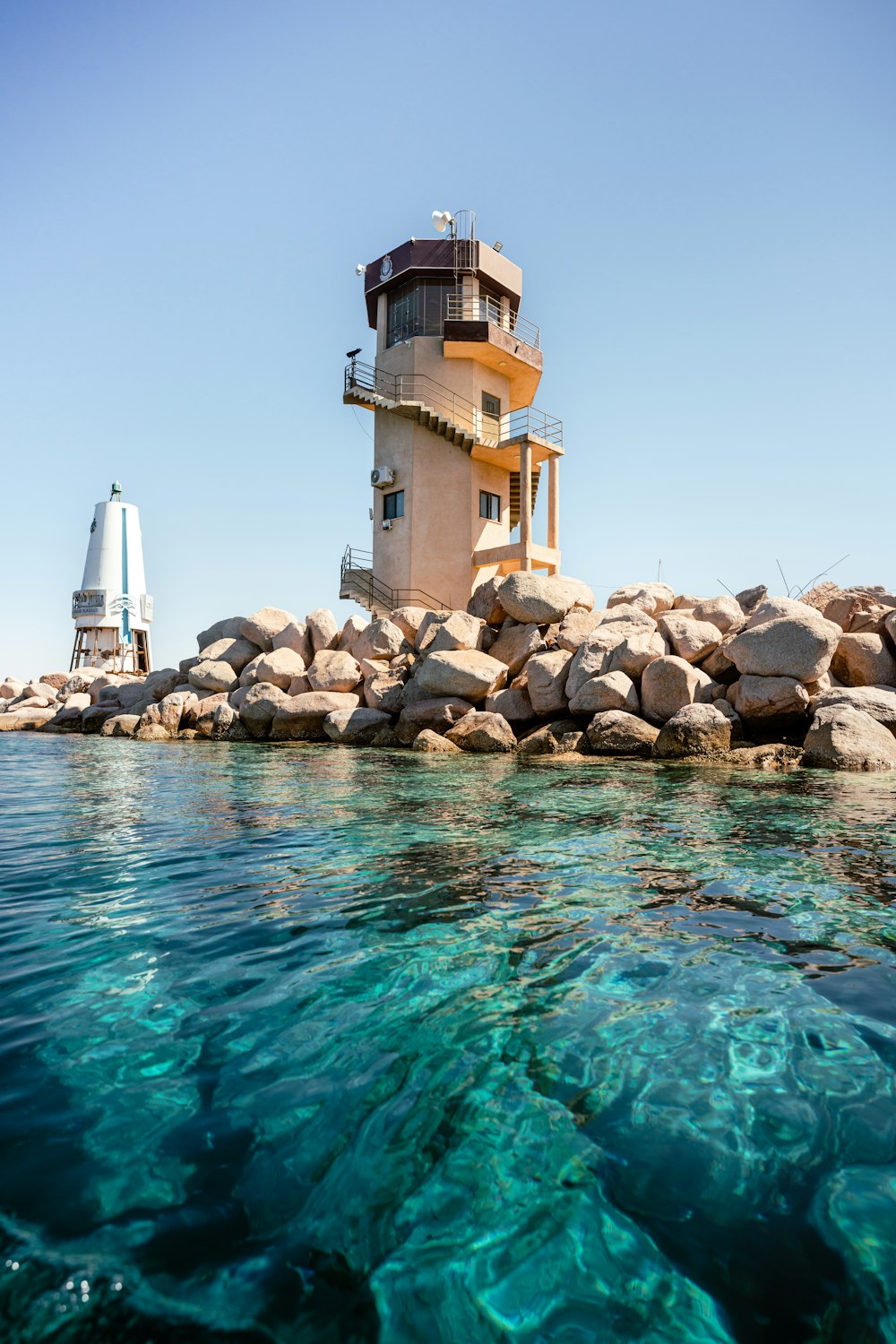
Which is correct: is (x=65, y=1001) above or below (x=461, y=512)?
below

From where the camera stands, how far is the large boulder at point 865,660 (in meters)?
13.8

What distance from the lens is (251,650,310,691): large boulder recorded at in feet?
63.8

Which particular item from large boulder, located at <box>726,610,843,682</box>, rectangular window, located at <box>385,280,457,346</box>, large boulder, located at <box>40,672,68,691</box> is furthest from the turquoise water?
large boulder, located at <box>40,672,68,691</box>

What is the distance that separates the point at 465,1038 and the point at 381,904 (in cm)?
185

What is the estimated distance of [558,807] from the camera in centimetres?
841

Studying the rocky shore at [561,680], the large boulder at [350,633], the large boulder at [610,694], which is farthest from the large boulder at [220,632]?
the large boulder at [610,694]

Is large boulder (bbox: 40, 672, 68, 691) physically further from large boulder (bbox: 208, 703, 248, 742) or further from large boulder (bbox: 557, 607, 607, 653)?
large boulder (bbox: 557, 607, 607, 653)

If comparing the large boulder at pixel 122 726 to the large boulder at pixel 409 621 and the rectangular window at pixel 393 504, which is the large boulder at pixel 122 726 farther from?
the rectangular window at pixel 393 504

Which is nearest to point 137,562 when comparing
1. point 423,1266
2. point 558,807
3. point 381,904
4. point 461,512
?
point 461,512

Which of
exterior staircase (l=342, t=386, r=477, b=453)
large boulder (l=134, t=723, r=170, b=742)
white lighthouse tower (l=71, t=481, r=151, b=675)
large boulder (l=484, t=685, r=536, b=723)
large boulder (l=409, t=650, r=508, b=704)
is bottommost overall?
large boulder (l=134, t=723, r=170, b=742)

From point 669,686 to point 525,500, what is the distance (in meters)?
12.3

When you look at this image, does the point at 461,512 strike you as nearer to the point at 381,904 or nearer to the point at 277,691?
the point at 277,691

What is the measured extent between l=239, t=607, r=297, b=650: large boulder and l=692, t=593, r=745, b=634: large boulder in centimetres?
1123

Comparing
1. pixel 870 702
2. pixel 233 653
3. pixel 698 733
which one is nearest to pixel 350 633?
pixel 233 653
